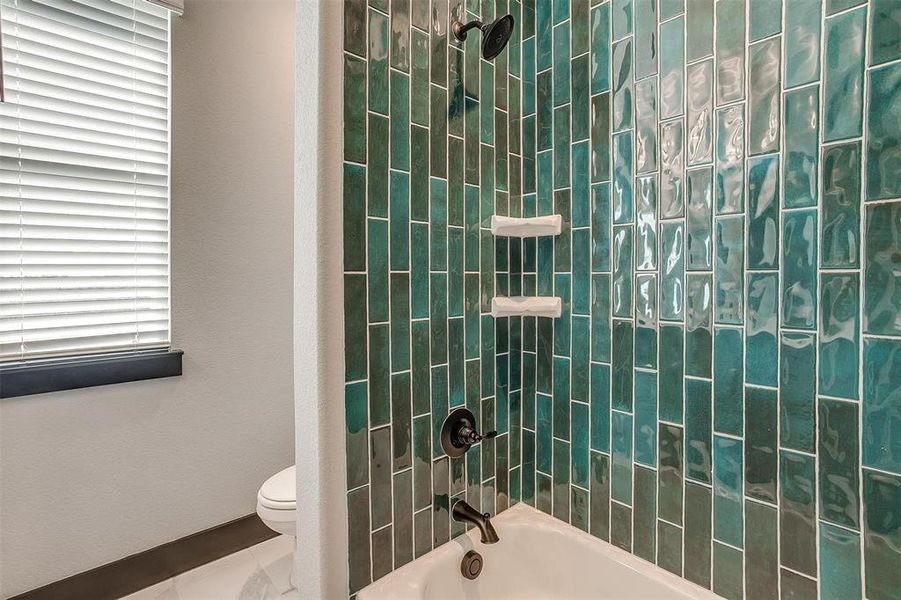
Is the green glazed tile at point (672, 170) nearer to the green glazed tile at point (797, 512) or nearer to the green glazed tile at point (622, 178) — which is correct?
the green glazed tile at point (622, 178)

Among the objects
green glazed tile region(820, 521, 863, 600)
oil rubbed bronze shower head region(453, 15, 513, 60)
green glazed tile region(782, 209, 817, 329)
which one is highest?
oil rubbed bronze shower head region(453, 15, 513, 60)

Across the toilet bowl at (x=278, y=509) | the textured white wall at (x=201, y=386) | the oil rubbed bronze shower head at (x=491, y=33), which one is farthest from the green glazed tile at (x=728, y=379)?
the textured white wall at (x=201, y=386)

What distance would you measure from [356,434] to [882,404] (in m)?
1.12

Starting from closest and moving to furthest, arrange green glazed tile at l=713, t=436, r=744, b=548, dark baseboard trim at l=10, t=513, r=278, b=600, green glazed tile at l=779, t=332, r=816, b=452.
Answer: green glazed tile at l=779, t=332, r=816, b=452
green glazed tile at l=713, t=436, r=744, b=548
dark baseboard trim at l=10, t=513, r=278, b=600

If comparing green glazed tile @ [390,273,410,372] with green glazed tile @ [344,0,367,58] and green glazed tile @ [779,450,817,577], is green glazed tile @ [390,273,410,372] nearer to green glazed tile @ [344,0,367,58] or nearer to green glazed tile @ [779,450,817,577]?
green glazed tile @ [344,0,367,58]

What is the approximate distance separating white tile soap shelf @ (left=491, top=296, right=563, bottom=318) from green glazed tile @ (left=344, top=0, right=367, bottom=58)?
79cm

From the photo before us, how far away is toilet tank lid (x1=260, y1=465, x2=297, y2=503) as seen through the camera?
173 cm

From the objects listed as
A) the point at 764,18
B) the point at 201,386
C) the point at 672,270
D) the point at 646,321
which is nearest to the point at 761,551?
the point at 646,321

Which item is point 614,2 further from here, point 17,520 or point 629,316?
point 17,520

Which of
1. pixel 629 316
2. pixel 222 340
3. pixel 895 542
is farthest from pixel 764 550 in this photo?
pixel 222 340

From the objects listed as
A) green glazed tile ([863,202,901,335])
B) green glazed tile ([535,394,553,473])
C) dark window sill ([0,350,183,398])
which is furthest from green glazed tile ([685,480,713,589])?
dark window sill ([0,350,183,398])

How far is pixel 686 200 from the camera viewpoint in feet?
3.72

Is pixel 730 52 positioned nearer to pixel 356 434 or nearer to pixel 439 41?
pixel 439 41

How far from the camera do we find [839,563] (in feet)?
3.07
